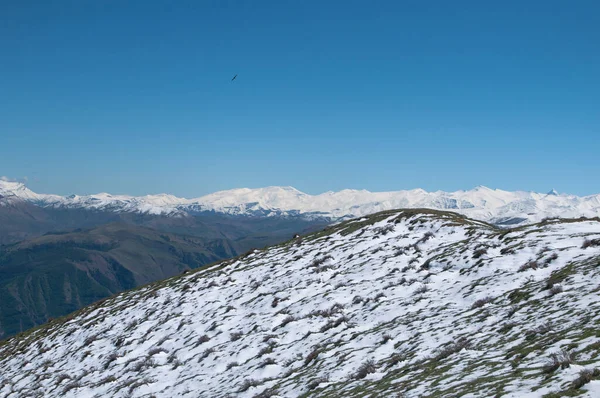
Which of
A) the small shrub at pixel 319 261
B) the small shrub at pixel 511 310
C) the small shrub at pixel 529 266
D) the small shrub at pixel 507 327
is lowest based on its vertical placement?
the small shrub at pixel 507 327

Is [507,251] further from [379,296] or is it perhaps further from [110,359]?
[110,359]

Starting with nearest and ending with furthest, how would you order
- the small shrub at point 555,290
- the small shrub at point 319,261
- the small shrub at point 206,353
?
the small shrub at point 555,290
the small shrub at point 206,353
the small shrub at point 319,261

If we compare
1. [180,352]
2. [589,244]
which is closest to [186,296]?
[180,352]

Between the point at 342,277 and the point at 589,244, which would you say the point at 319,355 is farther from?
the point at 589,244

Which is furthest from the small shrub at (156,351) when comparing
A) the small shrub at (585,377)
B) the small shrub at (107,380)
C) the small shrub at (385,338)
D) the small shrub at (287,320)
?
the small shrub at (585,377)

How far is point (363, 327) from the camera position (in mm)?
22688

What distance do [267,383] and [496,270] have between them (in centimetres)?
1430

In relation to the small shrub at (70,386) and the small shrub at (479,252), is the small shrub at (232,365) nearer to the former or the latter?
the small shrub at (70,386)

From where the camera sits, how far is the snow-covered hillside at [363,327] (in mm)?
14758

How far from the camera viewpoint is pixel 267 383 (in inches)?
769

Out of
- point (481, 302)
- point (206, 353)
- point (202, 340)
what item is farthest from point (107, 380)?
point (481, 302)

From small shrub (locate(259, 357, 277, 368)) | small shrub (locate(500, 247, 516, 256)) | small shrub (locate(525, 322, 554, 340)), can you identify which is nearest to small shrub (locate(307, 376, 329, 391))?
small shrub (locate(259, 357, 277, 368))

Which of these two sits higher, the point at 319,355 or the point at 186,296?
the point at 186,296

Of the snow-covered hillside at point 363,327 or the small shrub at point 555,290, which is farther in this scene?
the small shrub at point 555,290
